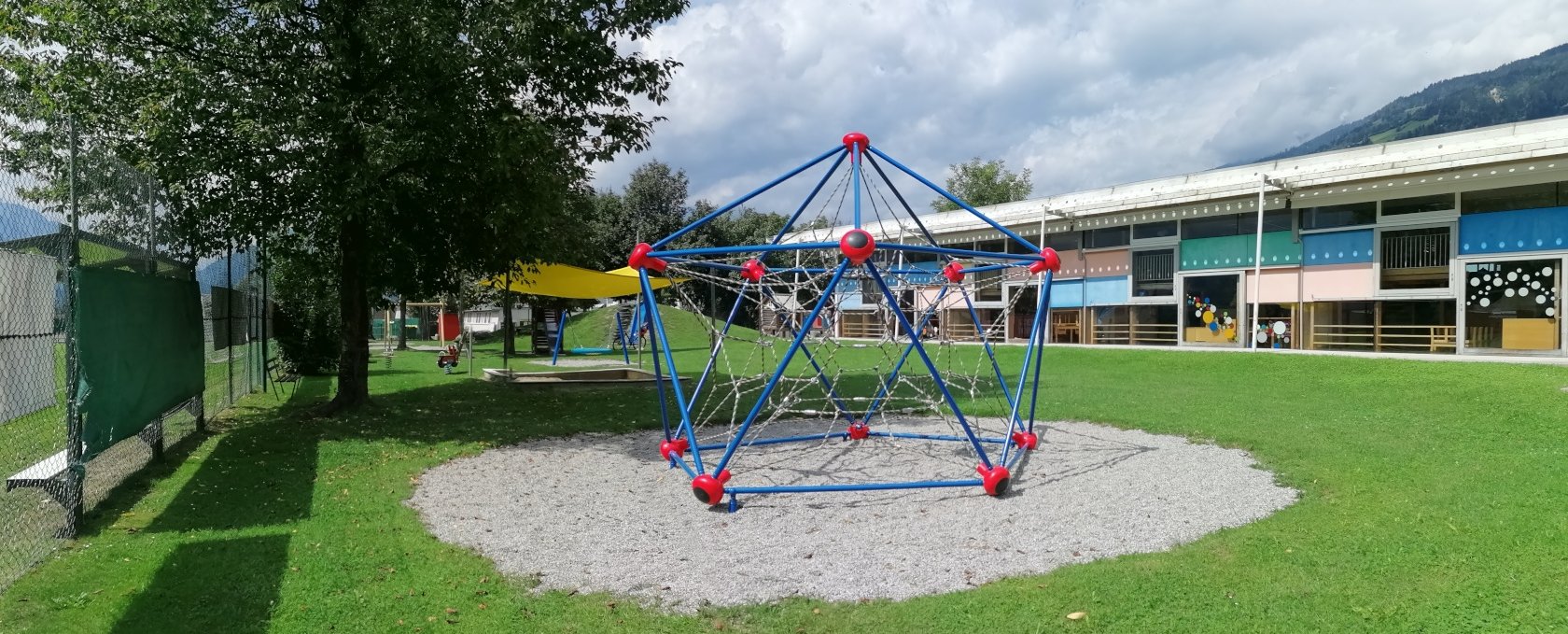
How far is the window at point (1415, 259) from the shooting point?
18.7 meters

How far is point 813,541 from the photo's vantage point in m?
5.30

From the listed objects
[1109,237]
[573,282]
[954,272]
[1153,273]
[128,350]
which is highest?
[1109,237]

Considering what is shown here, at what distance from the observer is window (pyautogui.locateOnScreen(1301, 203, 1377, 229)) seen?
19.9 metres

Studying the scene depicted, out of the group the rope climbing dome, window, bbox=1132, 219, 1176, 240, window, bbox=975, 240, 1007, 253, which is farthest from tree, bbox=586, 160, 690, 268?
the rope climbing dome

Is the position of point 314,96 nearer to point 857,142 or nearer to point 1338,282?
point 857,142

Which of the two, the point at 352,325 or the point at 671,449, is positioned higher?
the point at 352,325

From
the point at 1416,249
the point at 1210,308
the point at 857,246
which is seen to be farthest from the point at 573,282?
the point at 1416,249

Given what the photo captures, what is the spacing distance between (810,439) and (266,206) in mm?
6479

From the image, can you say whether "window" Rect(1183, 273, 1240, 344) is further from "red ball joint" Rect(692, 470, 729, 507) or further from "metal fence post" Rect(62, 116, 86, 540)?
"metal fence post" Rect(62, 116, 86, 540)

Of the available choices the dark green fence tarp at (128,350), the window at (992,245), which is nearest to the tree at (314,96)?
the dark green fence tarp at (128,350)

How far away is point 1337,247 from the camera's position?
20.4 m

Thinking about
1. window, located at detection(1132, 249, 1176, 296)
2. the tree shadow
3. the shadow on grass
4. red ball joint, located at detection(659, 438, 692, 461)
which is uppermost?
window, located at detection(1132, 249, 1176, 296)

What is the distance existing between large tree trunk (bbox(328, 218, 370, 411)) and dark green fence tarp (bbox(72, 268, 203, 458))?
7.54 ft

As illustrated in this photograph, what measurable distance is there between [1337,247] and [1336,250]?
0.07m
